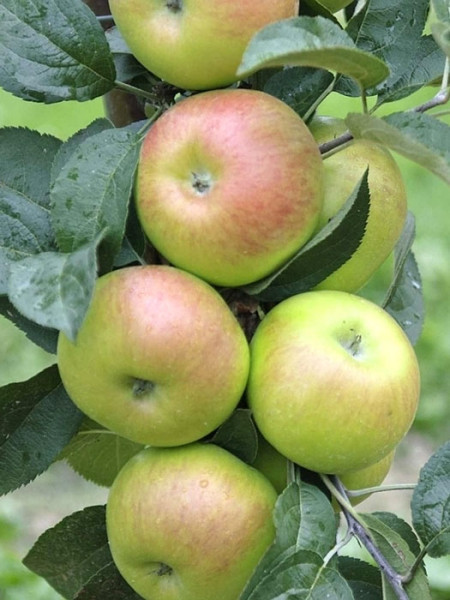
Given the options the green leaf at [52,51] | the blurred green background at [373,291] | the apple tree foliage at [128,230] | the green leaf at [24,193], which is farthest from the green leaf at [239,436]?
the blurred green background at [373,291]

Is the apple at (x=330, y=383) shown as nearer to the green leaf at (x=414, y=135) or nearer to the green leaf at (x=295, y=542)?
the green leaf at (x=295, y=542)

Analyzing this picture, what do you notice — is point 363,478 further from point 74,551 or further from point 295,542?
point 74,551

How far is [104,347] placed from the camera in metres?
0.72

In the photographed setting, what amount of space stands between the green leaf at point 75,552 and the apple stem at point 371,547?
0.24 metres

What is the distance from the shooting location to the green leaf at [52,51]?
80 cm

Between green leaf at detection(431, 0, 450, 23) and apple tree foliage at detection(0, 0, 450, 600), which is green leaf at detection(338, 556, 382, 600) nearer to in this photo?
apple tree foliage at detection(0, 0, 450, 600)

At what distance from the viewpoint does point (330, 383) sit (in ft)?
2.43

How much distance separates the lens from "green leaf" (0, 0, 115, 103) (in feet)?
A: 2.63

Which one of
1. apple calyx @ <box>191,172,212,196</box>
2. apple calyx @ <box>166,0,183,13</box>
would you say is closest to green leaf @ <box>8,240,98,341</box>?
apple calyx @ <box>191,172,212,196</box>

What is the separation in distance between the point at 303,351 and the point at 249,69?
244 millimetres

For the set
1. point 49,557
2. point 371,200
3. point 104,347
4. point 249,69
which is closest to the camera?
point 249,69

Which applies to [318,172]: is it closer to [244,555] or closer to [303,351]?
[303,351]

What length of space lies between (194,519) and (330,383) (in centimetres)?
16

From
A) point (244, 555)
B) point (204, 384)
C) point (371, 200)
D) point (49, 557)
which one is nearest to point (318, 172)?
point (371, 200)
